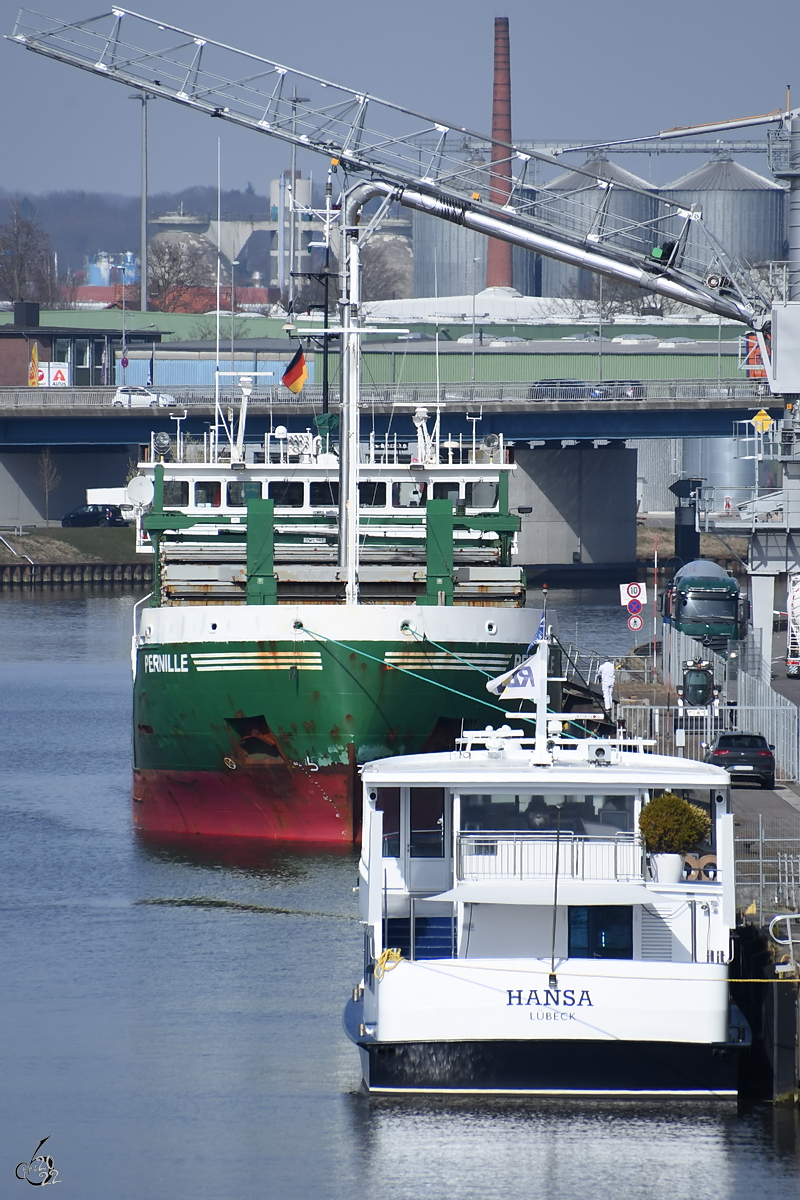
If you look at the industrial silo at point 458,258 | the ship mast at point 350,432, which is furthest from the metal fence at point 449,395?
the industrial silo at point 458,258

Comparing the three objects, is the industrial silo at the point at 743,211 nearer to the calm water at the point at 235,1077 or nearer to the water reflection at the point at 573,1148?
the calm water at the point at 235,1077

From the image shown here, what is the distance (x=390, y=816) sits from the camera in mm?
23250

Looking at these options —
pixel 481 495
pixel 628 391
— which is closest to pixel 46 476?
pixel 628 391

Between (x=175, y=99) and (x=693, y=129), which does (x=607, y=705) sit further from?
(x=693, y=129)

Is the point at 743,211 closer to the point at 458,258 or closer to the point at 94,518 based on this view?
the point at 458,258

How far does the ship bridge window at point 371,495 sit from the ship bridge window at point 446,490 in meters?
1.23

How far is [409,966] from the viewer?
20078 millimetres

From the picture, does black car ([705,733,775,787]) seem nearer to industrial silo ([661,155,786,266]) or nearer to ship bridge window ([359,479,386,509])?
ship bridge window ([359,479,386,509])

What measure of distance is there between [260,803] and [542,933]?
15.1 m

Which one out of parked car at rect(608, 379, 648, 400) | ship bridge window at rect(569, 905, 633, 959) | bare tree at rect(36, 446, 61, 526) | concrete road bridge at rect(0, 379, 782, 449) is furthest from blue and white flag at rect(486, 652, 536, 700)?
bare tree at rect(36, 446, 61, 526)

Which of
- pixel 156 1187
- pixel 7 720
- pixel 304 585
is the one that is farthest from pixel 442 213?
pixel 156 1187

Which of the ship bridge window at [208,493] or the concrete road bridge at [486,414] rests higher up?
the concrete road bridge at [486,414]

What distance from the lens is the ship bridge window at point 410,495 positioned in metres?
43.2

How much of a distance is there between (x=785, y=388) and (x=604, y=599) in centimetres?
4707
